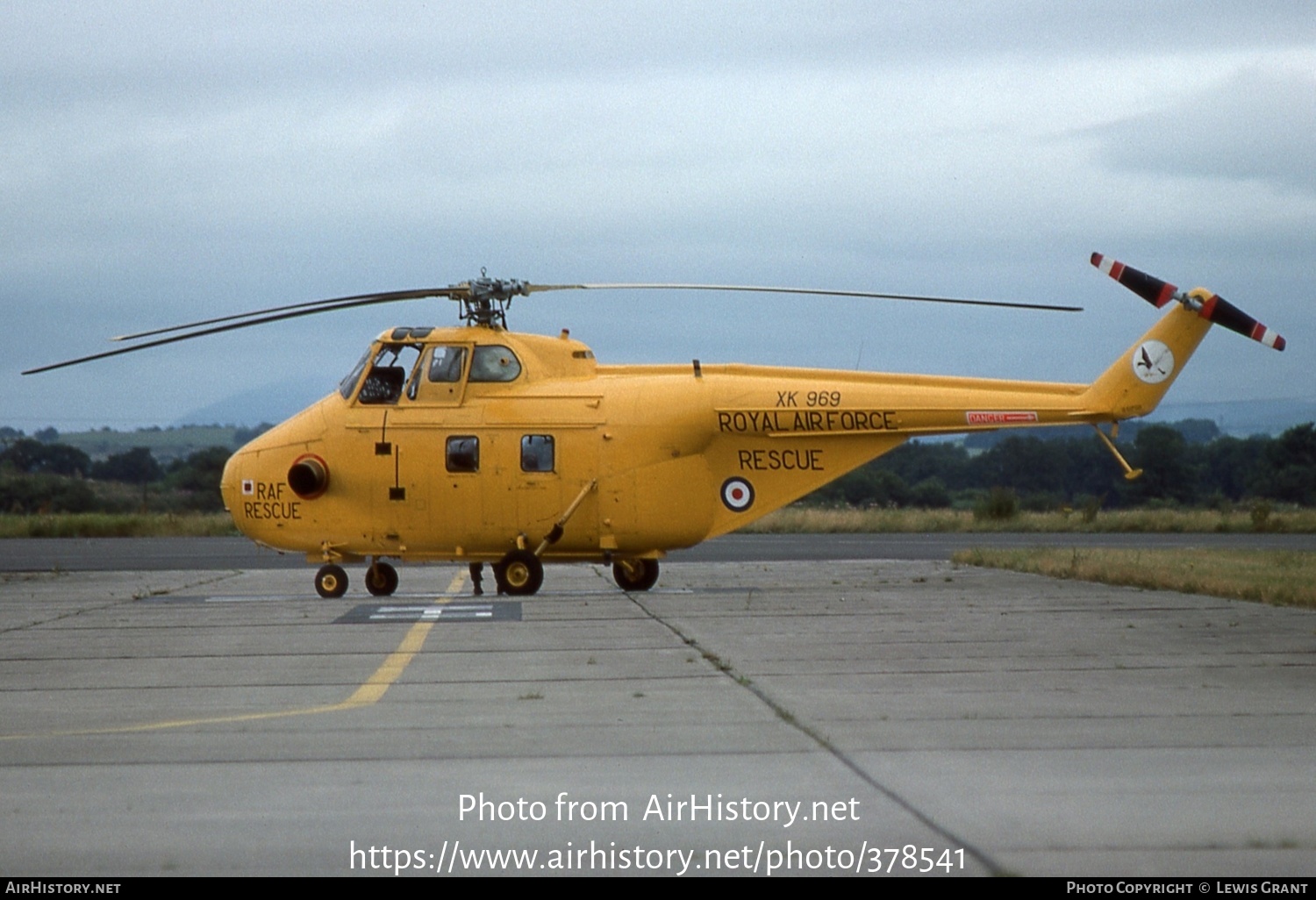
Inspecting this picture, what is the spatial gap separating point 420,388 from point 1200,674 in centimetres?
1247

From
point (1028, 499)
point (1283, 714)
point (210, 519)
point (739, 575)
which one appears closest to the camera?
point (1283, 714)

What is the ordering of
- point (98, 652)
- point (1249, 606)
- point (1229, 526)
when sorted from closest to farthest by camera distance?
point (98, 652)
point (1249, 606)
point (1229, 526)

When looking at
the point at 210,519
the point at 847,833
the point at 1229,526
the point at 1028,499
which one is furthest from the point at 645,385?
the point at 1028,499

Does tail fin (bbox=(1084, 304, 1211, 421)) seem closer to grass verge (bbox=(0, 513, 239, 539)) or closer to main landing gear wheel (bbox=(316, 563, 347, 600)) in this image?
main landing gear wheel (bbox=(316, 563, 347, 600))

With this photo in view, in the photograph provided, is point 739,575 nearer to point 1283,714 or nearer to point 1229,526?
point 1283,714

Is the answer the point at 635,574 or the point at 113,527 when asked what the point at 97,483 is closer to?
the point at 113,527

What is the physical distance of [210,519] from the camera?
48594 millimetres

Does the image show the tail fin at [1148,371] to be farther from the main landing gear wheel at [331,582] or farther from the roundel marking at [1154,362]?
the main landing gear wheel at [331,582]

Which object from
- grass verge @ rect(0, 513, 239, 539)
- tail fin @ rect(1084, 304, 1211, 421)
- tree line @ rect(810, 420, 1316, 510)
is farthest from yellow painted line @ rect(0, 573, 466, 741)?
tree line @ rect(810, 420, 1316, 510)

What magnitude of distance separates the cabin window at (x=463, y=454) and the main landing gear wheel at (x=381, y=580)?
1968mm

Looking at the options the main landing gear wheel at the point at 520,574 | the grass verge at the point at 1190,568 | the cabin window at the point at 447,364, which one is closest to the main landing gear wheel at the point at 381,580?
the main landing gear wheel at the point at 520,574

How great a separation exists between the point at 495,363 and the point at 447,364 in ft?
2.14

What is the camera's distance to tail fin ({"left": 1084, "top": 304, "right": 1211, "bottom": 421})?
20469 mm

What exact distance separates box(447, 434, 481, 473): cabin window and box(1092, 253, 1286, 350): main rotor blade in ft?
27.5
